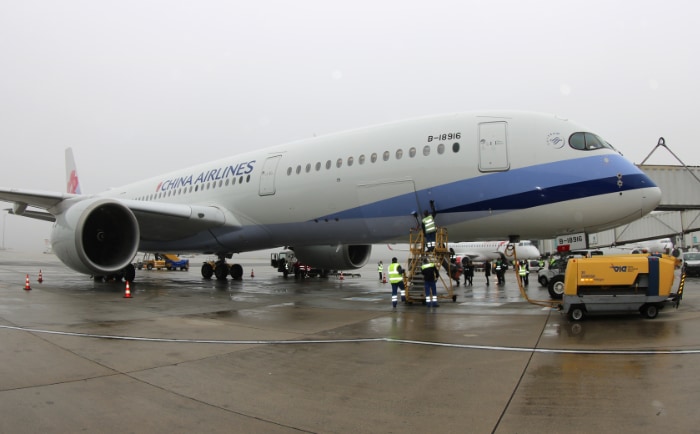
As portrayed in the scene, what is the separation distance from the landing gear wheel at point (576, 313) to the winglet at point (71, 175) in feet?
79.8

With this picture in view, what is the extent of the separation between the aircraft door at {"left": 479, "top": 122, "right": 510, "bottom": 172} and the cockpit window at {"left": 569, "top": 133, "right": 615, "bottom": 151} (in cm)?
128

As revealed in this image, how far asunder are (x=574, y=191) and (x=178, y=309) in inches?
317

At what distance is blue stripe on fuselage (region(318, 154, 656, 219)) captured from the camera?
360 inches

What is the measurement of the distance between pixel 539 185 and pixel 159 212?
405 inches

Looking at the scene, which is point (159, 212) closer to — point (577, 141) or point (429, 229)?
point (429, 229)

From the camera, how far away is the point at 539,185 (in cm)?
952

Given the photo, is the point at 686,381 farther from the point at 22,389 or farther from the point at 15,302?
the point at 15,302

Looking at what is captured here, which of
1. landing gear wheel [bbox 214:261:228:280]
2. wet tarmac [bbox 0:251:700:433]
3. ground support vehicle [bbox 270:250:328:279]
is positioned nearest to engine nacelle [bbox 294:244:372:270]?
landing gear wheel [bbox 214:261:228:280]

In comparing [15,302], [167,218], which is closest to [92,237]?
[167,218]

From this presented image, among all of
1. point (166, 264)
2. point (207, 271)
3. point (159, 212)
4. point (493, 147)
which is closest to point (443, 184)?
point (493, 147)

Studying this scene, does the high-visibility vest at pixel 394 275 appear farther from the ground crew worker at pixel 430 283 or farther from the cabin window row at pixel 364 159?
the cabin window row at pixel 364 159

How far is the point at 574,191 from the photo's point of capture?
9.25m

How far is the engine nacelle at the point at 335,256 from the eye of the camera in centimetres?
1697

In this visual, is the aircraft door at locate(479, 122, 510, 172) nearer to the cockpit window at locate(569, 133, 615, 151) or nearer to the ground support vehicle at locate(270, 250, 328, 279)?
the cockpit window at locate(569, 133, 615, 151)
